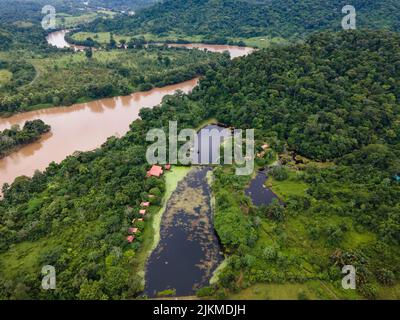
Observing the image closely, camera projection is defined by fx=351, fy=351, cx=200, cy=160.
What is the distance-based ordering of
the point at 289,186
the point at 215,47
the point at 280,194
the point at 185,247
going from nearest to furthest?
the point at 185,247 → the point at 280,194 → the point at 289,186 → the point at 215,47


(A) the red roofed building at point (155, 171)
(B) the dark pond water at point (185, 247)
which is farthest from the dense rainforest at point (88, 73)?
(B) the dark pond water at point (185, 247)

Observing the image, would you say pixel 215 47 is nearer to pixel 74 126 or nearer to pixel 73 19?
pixel 74 126

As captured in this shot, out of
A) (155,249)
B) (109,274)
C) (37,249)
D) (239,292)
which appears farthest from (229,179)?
(37,249)

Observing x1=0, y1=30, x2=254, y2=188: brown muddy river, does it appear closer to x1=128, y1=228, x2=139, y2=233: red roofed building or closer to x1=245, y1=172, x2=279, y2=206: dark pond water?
x1=128, y1=228, x2=139, y2=233: red roofed building

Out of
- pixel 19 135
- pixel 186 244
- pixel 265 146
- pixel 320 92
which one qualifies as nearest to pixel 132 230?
pixel 186 244

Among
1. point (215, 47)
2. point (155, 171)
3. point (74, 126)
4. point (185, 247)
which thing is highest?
point (215, 47)
